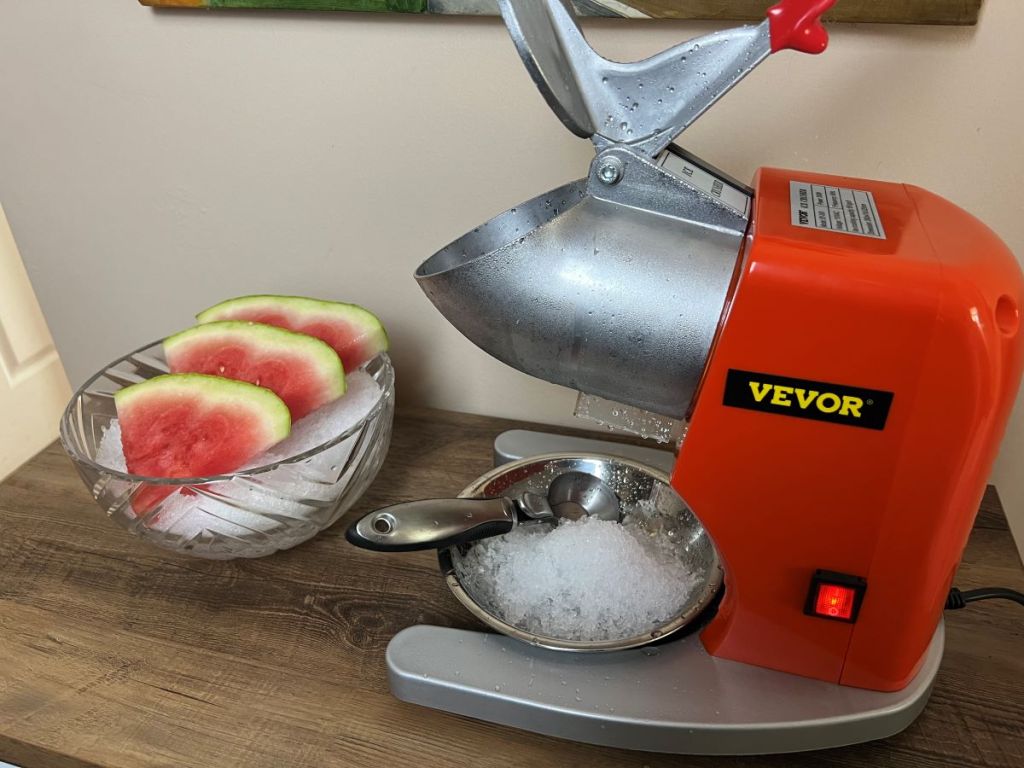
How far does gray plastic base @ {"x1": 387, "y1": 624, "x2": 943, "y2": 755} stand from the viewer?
46cm

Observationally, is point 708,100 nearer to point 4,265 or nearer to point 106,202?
point 106,202

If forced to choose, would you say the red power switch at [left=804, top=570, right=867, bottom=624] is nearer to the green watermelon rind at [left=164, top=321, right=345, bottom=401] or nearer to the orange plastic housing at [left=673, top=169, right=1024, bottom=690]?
the orange plastic housing at [left=673, top=169, right=1024, bottom=690]

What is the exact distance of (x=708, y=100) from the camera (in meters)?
0.44

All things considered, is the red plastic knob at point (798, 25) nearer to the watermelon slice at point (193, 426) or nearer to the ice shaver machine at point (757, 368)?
the ice shaver machine at point (757, 368)

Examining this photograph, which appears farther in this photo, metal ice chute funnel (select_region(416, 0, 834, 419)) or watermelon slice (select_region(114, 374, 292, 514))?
watermelon slice (select_region(114, 374, 292, 514))

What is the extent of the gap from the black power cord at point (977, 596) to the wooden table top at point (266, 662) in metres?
0.02

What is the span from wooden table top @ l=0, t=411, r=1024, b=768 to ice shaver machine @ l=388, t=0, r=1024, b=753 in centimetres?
3

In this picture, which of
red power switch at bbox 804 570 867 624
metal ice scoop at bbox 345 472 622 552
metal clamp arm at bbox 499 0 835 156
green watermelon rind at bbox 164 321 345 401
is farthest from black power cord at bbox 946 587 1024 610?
green watermelon rind at bbox 164 321 345 401

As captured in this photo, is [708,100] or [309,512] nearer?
[708,100]

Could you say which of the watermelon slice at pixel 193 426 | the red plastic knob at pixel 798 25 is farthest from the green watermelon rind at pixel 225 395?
the red plastic knob at pixel 798 25

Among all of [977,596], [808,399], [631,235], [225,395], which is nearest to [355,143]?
[225,395]

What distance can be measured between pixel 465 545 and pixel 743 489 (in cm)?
23

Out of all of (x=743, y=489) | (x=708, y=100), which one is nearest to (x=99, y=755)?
(x=743, y=489)

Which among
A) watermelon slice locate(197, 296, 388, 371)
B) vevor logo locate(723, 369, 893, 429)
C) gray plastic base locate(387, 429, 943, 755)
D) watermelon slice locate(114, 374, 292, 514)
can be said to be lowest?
gray plastic base locate(387, 429, 943, 755)
